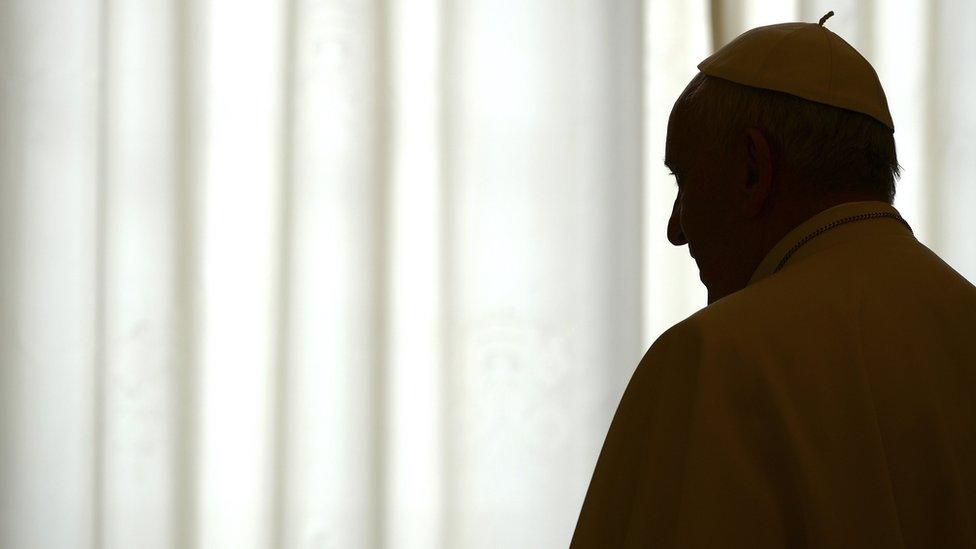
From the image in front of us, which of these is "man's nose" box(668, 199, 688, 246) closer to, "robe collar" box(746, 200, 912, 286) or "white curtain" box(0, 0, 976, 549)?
"robe collar" box(746, 200, 912, 286)

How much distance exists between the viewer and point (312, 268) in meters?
2.21

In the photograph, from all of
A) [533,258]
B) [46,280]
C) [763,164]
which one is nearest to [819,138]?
[763,164]

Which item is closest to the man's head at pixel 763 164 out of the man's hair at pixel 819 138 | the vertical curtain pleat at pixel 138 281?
the man's hair at pixel 819 138

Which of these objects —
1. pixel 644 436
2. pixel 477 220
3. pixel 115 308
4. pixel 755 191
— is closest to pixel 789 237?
pixel 755 191

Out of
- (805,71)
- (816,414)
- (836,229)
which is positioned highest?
(805,71)

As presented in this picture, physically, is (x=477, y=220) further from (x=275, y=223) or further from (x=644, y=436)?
(x=644, y=436)

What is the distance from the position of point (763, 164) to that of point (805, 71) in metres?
0.11

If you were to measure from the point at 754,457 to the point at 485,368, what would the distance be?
1.43 meters

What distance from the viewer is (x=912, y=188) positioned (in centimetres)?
241

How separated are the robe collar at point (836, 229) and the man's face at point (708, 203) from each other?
55 mm

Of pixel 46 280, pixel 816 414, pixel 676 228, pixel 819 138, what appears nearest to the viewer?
pixel 816 414

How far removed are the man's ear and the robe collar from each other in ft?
0.14

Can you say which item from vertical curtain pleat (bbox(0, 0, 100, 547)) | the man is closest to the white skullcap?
the man

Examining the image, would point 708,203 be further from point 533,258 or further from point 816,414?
point 533,258
